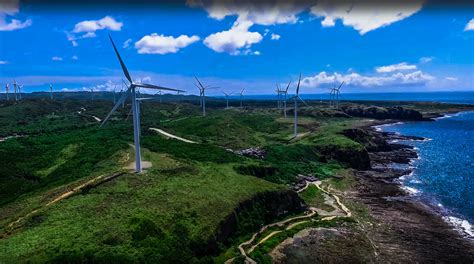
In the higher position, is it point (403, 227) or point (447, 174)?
point (447, 174)

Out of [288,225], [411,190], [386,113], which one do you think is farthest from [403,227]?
[386,113]

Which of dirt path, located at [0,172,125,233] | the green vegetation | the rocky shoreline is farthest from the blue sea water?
dirt path, located at [0,172,125,233]

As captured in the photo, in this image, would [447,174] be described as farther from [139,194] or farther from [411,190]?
[139,194]

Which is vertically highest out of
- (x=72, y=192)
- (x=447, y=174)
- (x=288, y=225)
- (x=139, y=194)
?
(x=72, y=192)

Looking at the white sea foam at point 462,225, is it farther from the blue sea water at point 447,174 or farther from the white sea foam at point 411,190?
the white sea foam at point 411,190

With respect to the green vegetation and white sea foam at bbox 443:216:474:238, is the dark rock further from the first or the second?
white sea foam at bbox 443:216:474:238

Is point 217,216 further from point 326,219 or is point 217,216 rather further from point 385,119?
point 385,119

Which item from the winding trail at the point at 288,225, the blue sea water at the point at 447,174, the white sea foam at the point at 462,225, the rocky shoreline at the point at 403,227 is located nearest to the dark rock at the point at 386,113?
the blue sea water at the point at 447,174

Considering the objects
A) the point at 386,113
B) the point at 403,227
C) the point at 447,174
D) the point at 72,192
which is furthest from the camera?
the point at 386,113
